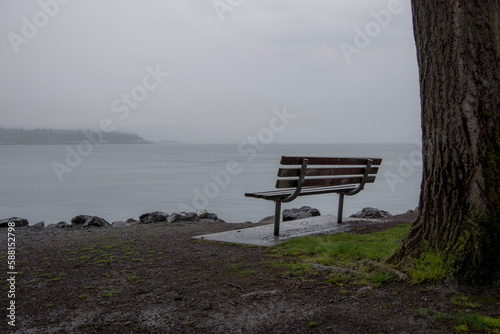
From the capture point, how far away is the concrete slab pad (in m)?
6.61

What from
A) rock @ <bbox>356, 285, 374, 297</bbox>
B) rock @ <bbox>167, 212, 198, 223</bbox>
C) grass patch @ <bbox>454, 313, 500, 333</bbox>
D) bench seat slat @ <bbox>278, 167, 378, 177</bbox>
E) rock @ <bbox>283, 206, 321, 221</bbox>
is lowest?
rock @ <bbox>167, 212, 198, 223</bbox>

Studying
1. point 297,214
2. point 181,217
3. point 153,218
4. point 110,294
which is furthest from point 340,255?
point 153,218

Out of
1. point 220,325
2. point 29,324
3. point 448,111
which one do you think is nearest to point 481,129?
point 448,111

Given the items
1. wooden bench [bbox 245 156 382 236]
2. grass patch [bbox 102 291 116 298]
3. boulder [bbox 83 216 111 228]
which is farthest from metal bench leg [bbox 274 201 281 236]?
boulder [bbox 83 216 111 228]

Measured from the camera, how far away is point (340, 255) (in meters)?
5.06

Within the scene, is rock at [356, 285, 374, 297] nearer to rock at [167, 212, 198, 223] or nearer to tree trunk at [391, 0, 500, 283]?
tree trunk at [391, 0, 500, 283]

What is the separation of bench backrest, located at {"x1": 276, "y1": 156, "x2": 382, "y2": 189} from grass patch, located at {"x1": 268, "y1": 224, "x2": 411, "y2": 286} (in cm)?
95

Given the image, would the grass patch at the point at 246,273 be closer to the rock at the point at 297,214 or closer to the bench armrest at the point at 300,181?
the bench armrest at the point at 300,181

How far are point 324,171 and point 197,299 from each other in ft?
13.8

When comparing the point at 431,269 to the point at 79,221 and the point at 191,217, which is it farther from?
the point at 79,221

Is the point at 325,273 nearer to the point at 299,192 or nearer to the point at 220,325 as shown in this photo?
the point at 220,325

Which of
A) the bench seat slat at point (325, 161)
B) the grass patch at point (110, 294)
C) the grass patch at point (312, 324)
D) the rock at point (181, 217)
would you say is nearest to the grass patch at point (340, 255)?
the grass patch at point (312, 324)

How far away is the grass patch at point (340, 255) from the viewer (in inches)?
165

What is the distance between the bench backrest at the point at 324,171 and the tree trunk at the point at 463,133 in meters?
2.73
